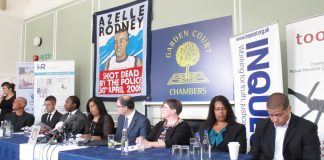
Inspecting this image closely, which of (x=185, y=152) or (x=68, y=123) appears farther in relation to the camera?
(x=68, y=123)

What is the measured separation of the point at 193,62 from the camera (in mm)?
3828

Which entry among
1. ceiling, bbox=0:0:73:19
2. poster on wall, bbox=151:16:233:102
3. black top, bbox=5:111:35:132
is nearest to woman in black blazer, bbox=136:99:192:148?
poster on wall, bbox=151:16:233:102

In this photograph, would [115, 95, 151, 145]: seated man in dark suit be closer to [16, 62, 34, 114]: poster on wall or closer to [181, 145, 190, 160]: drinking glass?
[181, 145, 190, 160]: drinking glass

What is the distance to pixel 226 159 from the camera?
200cm

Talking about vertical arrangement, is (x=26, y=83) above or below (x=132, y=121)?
above

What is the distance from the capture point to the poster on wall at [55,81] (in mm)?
5230

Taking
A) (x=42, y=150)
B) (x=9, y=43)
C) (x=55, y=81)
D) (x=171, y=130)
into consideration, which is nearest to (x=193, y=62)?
(x=171, y=130)

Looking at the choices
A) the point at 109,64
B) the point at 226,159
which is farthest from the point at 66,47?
the point at 226,159

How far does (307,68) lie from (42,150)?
241 centimetres

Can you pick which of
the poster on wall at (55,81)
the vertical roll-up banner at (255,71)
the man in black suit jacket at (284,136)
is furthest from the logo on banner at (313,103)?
the poster on wall at (55,81)

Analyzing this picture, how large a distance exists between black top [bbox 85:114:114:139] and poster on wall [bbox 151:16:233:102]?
0.88 metres

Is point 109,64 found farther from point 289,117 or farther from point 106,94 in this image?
point 289,117

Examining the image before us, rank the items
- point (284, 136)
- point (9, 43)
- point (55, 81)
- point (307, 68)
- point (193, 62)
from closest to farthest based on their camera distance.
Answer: point (284, 136), point (307, 68), point (193, 62), point (55, 81), point (9, 43)

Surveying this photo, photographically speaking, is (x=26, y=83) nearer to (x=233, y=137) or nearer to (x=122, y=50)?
(x=122, y=50)
